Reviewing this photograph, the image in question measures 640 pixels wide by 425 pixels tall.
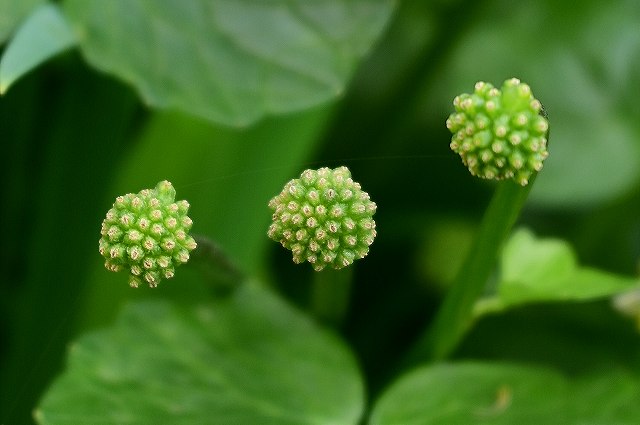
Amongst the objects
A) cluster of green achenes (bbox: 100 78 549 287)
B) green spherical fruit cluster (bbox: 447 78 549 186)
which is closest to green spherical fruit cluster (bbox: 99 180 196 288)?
cluster of green achenes (bbox: 100 78 549 287)

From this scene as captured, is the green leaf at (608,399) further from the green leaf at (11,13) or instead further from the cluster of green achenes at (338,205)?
the green leaf at (11,13)

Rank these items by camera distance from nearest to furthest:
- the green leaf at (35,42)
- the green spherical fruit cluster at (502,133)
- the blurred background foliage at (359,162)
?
1. the green spherical fruit cluster at (502,133)
2. the green leaf at (35,42)
3. the blurred background foliage at (359,162)

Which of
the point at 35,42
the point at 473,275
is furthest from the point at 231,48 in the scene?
the point at 473,275

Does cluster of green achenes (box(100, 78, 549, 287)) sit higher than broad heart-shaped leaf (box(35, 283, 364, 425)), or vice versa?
cluster of green achenes (box(100, 78, 549, 287))

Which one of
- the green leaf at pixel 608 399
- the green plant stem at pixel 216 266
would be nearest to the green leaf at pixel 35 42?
the green plant stem at pixel 216 266

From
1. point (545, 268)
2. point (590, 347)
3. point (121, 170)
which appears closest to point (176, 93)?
point (121, 170)

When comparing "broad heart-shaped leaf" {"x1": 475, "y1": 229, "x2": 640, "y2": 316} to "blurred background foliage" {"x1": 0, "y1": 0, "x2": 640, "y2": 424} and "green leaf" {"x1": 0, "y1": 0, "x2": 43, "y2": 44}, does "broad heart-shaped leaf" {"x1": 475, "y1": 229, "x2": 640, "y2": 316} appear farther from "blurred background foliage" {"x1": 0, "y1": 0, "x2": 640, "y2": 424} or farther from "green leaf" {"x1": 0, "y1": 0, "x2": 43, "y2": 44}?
"green leaf" {"x1": 0, "y1": 0, "x2": 43, "y2": 44}
